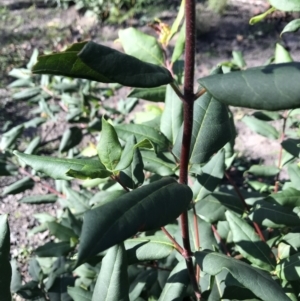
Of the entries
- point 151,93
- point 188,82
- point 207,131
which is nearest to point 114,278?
point 207,131

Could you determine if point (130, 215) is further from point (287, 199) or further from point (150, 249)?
point (287, 199)

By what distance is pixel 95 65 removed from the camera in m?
0.57

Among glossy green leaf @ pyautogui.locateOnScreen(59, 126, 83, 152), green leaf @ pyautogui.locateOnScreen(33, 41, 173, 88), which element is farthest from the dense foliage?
glossy green leaf @ pyautogui.locateOnScreen(59, 126, 83, 152)

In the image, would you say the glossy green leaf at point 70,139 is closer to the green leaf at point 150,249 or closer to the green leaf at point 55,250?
the green leaf at point 55,250

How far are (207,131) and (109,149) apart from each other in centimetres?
22

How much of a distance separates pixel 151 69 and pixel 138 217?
0.23 metres

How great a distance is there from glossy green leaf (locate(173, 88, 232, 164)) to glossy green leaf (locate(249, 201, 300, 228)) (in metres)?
0.32

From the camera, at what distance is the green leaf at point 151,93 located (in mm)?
A: 1315

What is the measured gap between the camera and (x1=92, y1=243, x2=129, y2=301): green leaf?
95cm

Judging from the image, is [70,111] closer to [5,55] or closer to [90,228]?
[90,228]

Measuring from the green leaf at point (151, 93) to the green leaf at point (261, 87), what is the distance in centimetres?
71

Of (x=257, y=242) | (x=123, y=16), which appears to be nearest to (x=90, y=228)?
(x=257, y=242)

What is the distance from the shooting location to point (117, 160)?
0.88 metres

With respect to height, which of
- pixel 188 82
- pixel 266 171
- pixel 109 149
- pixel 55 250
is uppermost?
pixel 188 82
